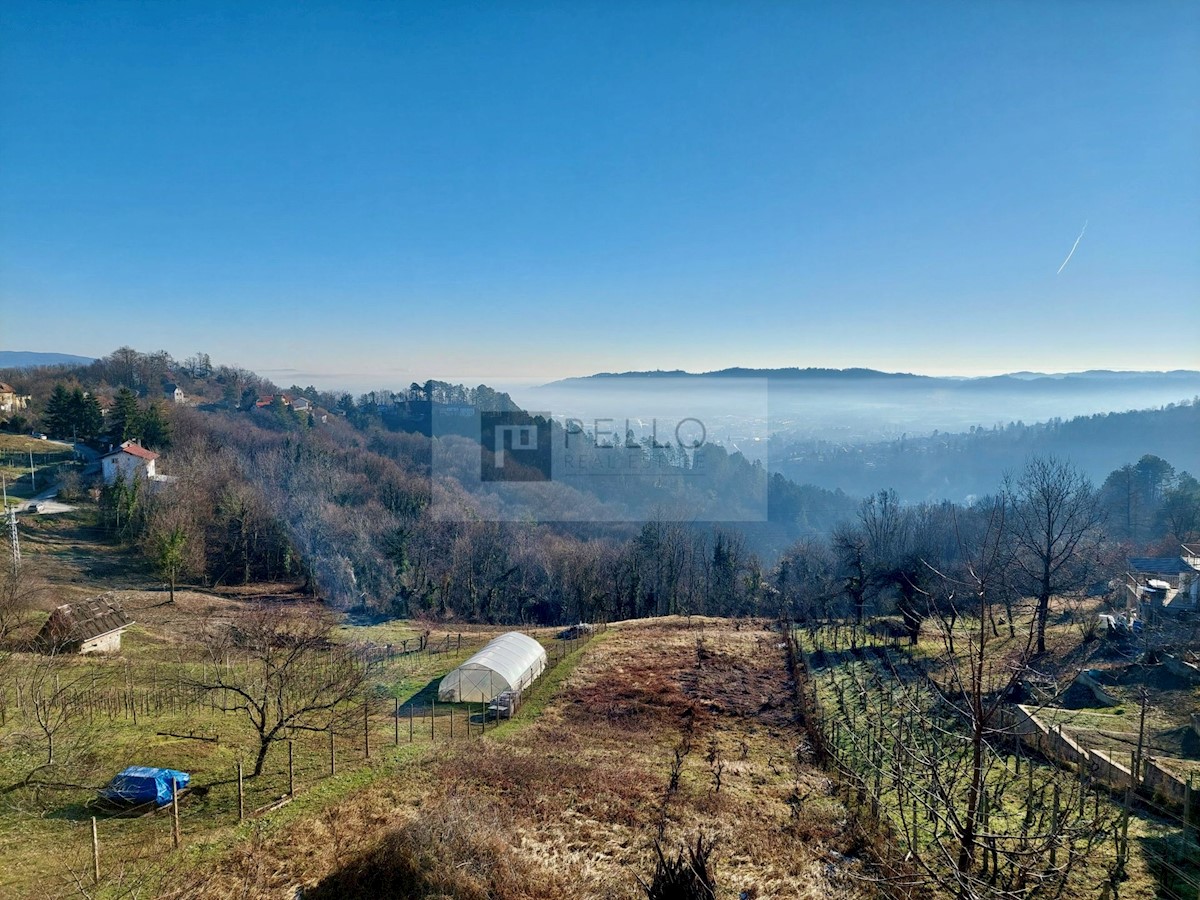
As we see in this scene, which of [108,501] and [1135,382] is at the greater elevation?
[1135,382]

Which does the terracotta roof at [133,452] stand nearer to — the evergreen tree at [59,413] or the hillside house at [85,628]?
the evergreen tree at [59,413]

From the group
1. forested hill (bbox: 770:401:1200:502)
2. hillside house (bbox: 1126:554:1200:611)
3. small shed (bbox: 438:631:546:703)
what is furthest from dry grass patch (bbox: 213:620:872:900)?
forested hill (bbox: 770:401:1200:502)

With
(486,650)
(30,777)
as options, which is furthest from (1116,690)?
(30,777)

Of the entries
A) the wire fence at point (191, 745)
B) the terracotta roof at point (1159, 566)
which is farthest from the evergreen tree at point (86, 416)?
the terracotta roof at point (1159, 566)

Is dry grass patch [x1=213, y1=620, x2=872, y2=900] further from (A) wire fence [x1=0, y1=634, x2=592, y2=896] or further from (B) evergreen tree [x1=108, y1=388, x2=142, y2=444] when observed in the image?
(B) evergreen tree [x1=108, y1=388, x2=142, y2=444]

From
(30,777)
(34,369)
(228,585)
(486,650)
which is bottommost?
(228,585)

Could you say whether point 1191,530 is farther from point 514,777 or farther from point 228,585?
point 228,585

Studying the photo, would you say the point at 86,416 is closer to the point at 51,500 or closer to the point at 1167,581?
the point at 51,500
